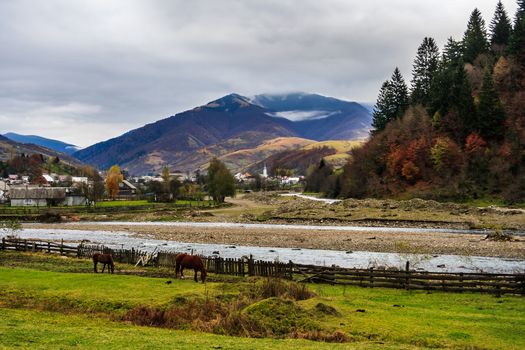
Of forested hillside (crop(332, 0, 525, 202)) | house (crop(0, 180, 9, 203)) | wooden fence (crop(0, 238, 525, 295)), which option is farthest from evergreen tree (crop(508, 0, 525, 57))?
house (crop(0, 180, 9, 203))

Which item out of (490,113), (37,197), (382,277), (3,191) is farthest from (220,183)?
(382,277)

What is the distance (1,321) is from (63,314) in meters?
3.95

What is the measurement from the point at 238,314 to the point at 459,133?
111195 millimetres

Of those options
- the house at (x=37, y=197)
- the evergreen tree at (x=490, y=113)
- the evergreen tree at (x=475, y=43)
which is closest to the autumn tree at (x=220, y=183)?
the house at (x=37, y=197)

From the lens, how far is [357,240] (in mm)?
66125

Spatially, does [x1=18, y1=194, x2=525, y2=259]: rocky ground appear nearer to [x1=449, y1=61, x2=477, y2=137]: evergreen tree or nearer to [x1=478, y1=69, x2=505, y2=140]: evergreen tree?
A: [x1=478, y1=69, x2=505, y2=140]: evergreen tree

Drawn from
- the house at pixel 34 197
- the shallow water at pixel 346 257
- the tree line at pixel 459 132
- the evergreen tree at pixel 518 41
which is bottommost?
the shallow water at pixel 346 257

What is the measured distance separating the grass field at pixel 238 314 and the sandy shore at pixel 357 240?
79.3ft

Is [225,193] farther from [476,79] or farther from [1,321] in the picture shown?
[1,321]

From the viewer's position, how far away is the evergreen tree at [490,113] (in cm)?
11525

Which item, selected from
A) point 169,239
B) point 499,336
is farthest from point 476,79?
point 499,336

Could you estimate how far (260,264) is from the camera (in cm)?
3781

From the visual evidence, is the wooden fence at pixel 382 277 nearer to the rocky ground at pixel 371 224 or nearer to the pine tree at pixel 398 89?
the rocky ground at pixel 371 224

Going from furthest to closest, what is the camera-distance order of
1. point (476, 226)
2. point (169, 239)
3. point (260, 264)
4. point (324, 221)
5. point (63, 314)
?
point (324, 221), point (476, 226), point (169, 239), point (260, 264), point (63, 314)
